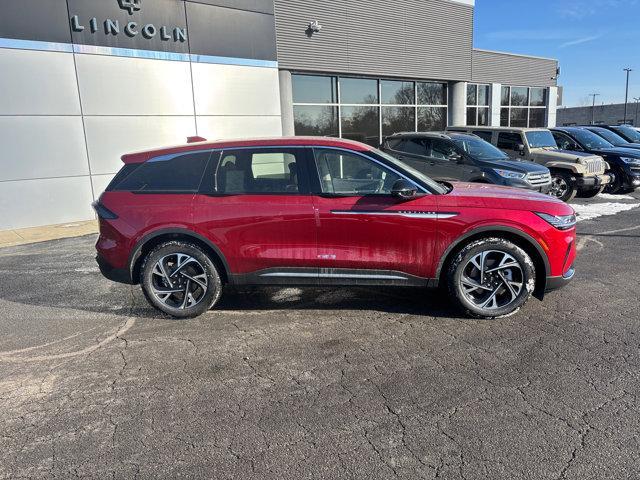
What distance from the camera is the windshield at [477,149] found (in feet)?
31.8

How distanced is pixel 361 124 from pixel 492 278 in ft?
40.6

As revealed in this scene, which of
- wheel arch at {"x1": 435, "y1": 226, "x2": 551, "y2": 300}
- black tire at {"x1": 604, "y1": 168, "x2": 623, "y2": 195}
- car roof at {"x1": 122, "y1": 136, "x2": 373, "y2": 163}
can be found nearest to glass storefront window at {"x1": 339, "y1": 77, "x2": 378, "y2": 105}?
black tire at {"x1": 604, "y1": 168, "x2": 623, "y2": 195}

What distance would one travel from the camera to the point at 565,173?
1124 cm

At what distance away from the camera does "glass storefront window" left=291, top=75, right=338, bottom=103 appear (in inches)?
567

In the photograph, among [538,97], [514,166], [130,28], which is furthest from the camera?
[538,97]

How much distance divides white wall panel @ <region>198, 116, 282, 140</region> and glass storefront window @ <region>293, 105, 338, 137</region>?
1314 millimetres

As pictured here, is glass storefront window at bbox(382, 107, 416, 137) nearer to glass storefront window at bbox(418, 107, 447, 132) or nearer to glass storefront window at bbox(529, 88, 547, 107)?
glass storefront window at bbox(418, 107, 447, 132)

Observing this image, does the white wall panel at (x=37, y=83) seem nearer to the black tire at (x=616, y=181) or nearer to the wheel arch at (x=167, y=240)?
the wheel arch at (x=167, y=240)

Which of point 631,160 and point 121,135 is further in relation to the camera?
point 631,160

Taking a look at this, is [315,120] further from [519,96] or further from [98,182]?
[519,96]

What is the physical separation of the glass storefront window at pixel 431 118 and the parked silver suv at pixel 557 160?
5899 mm

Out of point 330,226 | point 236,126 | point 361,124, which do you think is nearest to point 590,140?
point 361,124

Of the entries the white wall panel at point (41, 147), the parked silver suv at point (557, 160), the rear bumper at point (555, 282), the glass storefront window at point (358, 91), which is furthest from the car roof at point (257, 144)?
the glass storefront window at point (358, 91)

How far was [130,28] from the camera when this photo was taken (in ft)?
35.0
